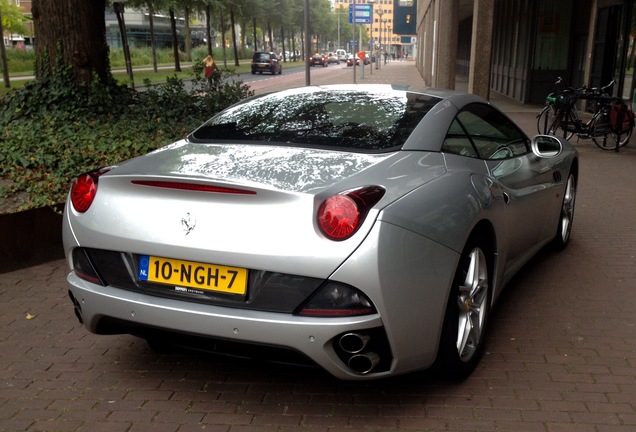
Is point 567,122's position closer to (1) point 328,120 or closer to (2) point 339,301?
(1) point 328,120

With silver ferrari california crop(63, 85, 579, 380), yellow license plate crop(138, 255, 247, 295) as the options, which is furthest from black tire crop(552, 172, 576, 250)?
yellow license plate crop(138, 255, 247, 295)

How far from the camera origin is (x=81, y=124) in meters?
8.18

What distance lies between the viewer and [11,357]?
3865mm

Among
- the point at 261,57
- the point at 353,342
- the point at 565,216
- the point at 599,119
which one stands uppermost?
the point at 353,342

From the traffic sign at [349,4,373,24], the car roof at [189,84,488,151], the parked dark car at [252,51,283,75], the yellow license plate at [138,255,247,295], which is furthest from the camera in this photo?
the parked dark car at [252,51,283,75]

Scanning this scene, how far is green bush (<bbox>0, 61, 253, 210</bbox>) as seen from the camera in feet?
21.0

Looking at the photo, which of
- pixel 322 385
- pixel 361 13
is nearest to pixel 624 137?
pixel 322 385

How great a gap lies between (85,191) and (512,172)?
2.44 metres

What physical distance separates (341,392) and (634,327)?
2.02 meters

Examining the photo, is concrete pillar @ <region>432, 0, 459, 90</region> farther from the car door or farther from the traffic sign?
the car door

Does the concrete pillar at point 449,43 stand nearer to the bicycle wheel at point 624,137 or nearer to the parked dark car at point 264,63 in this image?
the bicycle wheel at point 624,137

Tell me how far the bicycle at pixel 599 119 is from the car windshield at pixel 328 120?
30.8 feet

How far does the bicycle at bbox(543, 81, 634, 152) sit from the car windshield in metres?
9.38

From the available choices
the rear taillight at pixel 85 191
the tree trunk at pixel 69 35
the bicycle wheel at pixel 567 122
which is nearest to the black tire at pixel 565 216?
the rear taillight at pixel 85 191
